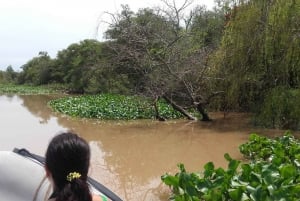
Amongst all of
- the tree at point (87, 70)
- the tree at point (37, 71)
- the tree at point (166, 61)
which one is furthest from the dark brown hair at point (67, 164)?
the tree at point (37, 71)

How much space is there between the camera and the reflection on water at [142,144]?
6.48 metres

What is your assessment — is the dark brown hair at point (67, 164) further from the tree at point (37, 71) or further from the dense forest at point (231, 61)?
the tree at point (37, 71)

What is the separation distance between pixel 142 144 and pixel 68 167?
770cm

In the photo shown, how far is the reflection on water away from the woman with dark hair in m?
3.84

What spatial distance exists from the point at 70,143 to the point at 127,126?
994 centimetres

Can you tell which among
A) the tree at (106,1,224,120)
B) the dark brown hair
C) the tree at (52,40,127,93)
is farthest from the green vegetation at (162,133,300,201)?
the tree at (52,40,127,93)

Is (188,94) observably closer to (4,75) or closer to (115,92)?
(115,92)

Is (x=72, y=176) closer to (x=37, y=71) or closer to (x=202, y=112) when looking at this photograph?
(x=202, y=112)

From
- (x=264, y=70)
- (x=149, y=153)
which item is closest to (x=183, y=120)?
(x=264, y=70)

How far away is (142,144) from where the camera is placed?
Result: 30.7 ft

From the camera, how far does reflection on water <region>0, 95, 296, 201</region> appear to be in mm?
6482

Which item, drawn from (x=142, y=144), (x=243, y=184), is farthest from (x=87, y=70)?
(x=243, y=184)

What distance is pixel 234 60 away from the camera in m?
10.5

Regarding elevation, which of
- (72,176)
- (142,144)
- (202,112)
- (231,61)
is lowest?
(142,144)
